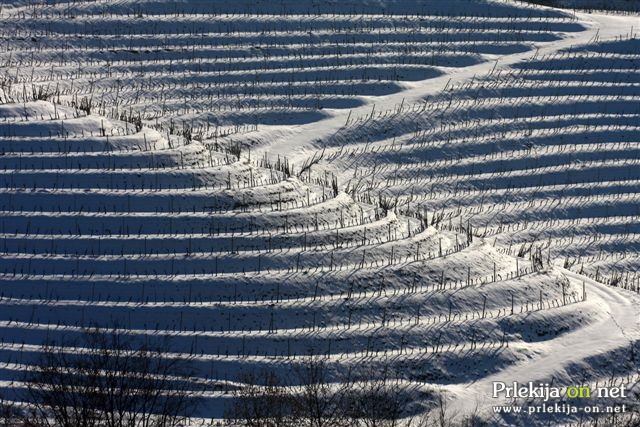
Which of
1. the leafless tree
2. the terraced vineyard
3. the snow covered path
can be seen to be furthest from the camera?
the terraced vineyard

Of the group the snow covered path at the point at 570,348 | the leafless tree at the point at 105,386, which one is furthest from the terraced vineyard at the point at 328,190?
the leafless tree at the point at 105,386

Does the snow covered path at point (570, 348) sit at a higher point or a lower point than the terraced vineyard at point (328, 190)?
lower

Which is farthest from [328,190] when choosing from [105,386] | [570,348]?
[105,386]

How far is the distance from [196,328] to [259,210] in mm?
3739

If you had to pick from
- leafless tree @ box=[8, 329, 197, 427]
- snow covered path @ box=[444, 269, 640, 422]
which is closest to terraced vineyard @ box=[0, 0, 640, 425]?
snow covered path @ box=[444, 269, 640, 422]

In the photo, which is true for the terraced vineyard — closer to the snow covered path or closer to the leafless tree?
the snow covered path

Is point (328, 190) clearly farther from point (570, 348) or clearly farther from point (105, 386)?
point (105, 386)

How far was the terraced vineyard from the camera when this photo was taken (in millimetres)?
20844

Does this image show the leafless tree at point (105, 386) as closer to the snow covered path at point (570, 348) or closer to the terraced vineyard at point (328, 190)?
the terraced vineyard at point (328, 190)

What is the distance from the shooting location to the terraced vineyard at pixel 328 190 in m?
20.8

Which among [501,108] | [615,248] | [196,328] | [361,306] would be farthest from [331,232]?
[501,108]

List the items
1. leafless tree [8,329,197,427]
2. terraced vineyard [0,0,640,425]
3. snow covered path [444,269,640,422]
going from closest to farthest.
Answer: leafless tree [8,329,197,427], snow covered path [444,269,640,422], terraced vineyard [0,0,640,425]

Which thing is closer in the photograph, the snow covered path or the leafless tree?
→ the leafless tree

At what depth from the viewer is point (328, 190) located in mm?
25969
